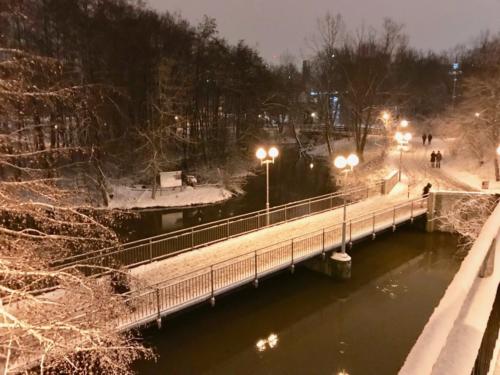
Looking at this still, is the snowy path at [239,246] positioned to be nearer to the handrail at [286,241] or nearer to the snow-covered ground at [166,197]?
the handrail at [286,241]

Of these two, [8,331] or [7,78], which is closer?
[8,331]

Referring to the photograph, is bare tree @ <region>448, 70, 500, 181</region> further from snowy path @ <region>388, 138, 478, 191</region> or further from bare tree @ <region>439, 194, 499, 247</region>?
bare tree @ <region>439, 194, 499, 247</region>

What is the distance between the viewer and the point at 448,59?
89688 mm

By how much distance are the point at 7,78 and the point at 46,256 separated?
348 cm

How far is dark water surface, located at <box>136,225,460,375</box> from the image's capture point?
39.0ft

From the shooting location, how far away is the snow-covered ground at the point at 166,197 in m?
30.0

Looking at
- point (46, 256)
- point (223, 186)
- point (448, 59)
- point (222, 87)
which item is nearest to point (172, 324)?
point (46, 256)

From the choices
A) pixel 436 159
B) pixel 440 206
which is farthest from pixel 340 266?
pixel 436 159

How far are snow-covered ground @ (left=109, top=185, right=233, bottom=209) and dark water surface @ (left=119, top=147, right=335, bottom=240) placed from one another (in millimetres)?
1023

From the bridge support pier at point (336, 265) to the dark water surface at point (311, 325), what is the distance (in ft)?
1.18

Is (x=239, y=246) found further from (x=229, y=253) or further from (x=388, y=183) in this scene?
(x=388, y=183)

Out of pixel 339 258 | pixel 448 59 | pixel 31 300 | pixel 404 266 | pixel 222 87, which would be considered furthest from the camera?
pixel 448 59

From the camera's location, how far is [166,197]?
3130 cm

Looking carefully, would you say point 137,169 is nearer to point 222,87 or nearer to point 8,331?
point 222,87
